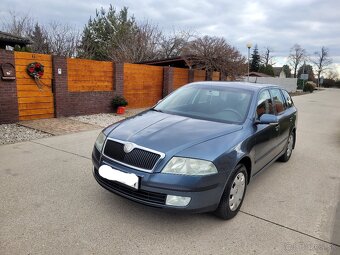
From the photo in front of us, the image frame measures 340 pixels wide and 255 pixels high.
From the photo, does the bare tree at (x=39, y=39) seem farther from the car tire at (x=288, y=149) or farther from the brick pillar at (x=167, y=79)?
the car tire at (x=288, y=149)

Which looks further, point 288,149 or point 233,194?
point 288,149

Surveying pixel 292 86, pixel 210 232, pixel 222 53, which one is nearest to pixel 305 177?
pixel 210 232

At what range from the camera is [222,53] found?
1625cm

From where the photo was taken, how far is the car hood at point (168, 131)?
123 inches

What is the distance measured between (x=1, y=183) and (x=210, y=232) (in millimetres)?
3018

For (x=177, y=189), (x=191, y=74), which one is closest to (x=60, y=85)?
(x=177, y=189)

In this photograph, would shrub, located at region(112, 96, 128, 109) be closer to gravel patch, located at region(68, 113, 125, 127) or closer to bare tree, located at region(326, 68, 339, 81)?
gravel patch, located at region(68, 113, 125, 127)

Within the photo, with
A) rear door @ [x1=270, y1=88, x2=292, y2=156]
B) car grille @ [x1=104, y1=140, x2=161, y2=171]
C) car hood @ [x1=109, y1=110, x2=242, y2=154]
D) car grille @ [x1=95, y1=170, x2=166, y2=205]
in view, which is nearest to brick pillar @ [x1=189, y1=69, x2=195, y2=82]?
rear door @ [x1=270, y1=88, x2=292, y2=156]

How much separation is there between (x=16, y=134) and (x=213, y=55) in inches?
460

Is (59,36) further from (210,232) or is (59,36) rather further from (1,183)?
(210,232)

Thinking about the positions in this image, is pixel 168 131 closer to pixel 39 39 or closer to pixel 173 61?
pixel 173 61

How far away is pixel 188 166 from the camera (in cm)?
297

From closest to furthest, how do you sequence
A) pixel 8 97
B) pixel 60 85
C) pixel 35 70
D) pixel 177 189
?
pixel 177 189
pixel 8 97
pixel 35 70
pixel 60 85

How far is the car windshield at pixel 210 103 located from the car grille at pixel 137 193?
1402mm
